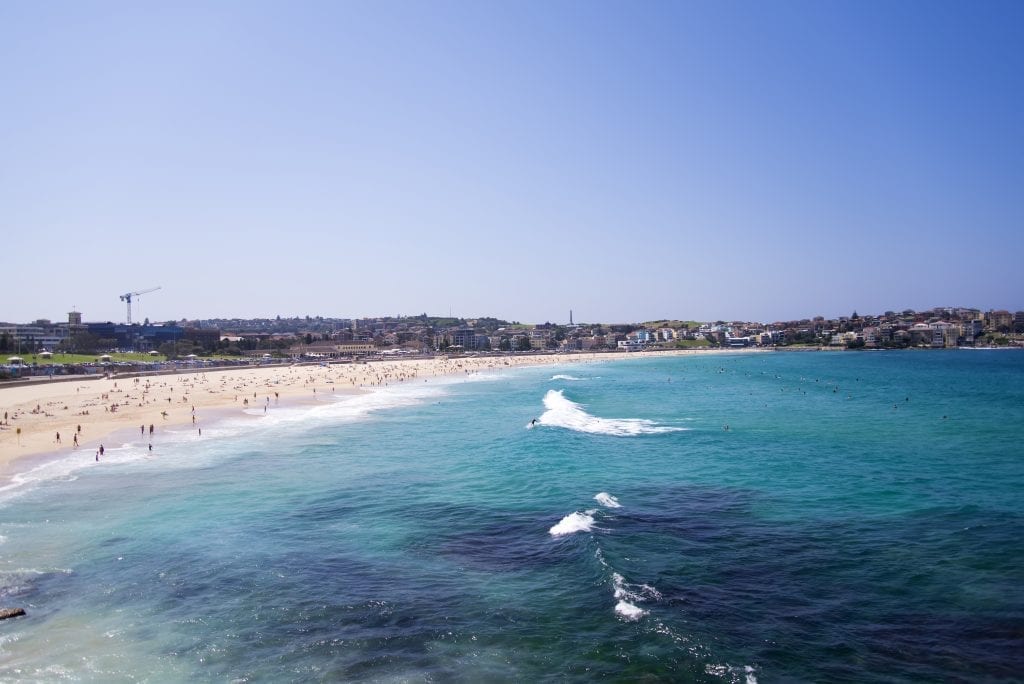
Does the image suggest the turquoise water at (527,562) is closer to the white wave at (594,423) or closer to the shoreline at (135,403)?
the white wave at (594,423)

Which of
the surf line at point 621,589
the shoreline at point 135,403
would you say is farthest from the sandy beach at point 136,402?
the surf line at point 621,589

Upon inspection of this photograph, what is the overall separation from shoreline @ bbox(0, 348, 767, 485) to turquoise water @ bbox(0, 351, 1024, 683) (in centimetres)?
479

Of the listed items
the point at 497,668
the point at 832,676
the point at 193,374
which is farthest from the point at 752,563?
the point at 193,374

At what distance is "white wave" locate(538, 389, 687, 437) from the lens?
3728 cm

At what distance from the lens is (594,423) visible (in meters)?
41.0

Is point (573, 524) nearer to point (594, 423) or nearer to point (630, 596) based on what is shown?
point (630, 596)

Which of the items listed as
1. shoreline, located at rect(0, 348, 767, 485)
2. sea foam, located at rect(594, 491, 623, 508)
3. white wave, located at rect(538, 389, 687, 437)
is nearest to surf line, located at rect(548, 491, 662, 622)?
sea foam, located at rect(594, 491, 623, 508)

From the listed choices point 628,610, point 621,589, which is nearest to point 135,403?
point 621,589

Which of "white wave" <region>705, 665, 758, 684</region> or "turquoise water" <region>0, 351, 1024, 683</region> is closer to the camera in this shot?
"white wave" <region>705, 665, 758, 684</region>

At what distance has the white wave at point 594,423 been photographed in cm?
3728

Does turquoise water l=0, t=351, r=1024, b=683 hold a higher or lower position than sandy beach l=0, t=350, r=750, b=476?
lower

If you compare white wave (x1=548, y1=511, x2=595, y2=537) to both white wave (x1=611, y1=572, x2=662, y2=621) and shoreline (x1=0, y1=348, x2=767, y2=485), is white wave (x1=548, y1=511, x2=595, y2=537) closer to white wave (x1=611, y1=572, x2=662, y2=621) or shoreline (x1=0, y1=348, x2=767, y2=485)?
white wave (x1=611, y1=572, x2=662, y2=621)

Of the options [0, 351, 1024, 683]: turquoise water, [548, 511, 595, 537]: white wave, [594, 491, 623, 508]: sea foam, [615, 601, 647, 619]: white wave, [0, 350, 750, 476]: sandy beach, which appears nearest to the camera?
[0, 351, 1024, 683]: turquoise water

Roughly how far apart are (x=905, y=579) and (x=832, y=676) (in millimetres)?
5222
